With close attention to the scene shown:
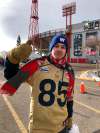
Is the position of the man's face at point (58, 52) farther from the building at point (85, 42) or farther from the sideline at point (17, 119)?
the building at point (85, 42)

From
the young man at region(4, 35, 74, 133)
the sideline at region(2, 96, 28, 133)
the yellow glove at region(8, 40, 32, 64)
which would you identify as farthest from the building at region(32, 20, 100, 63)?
the yellow glove at region(8, 40, 32, 64)

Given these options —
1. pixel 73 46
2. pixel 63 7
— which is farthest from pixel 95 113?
pixel 73 46

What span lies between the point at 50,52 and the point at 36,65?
0.31m

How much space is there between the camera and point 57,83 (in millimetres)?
5059

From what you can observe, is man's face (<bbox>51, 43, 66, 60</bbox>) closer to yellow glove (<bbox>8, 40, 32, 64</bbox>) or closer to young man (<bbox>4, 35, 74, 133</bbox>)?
young man (<bbox>4, 35, 74, 133</bbox>)

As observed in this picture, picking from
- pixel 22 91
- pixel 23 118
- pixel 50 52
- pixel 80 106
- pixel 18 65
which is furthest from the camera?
pixel 22 91

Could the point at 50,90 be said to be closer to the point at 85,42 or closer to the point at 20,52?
the point at 20,52

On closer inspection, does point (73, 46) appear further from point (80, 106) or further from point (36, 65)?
point (36, 65)

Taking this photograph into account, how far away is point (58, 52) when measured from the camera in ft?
16.7

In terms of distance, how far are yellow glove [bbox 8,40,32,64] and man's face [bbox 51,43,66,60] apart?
60 centimetres

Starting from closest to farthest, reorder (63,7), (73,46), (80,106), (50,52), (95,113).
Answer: (50,52) < (95,113) < (80,106) < (63,7) < (73,46)

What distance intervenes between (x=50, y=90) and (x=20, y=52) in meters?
0.70

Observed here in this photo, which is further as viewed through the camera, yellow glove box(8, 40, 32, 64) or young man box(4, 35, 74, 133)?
young man box(4, 35, 74, 133)

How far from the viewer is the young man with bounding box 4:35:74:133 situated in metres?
4.90
